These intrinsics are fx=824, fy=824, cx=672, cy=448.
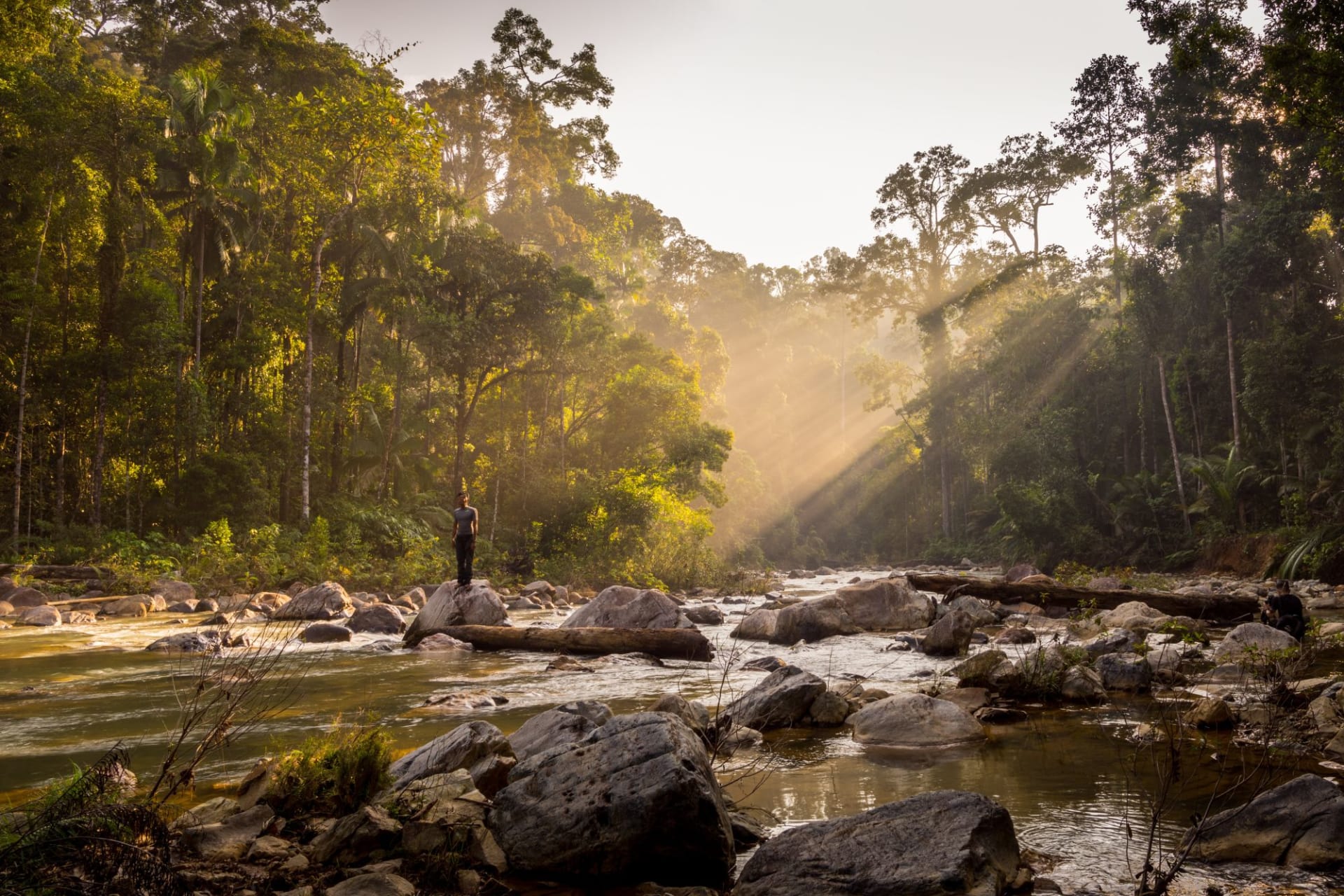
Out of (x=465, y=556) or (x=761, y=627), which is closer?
(x=465, y=556)

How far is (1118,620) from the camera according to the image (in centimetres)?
1266

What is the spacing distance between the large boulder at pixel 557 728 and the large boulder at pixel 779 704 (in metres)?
1.63

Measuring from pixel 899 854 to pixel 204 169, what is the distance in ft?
85.4

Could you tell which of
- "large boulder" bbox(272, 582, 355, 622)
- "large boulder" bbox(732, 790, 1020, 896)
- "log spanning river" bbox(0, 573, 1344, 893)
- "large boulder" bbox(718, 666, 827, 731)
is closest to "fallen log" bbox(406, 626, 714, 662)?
"log spanning river" bbox(0, 573, 1344, 893)

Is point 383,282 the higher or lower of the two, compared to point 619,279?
lower

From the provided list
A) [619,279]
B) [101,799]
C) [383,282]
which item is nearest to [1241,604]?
[101,799]

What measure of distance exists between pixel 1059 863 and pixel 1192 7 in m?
21.9

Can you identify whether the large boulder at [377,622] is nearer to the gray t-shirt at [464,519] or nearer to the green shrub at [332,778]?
the gray t-shirt at [464,519]

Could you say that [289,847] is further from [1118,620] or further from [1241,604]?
[1241,604]

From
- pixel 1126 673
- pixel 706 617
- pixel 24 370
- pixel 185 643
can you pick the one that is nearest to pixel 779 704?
pixel 1126 673

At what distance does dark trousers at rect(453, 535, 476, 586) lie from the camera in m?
13.7

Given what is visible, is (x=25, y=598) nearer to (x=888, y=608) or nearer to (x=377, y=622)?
(x=377, y=622)

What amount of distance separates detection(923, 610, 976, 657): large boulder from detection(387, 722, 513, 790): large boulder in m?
7.70

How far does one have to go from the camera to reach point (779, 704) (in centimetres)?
734
